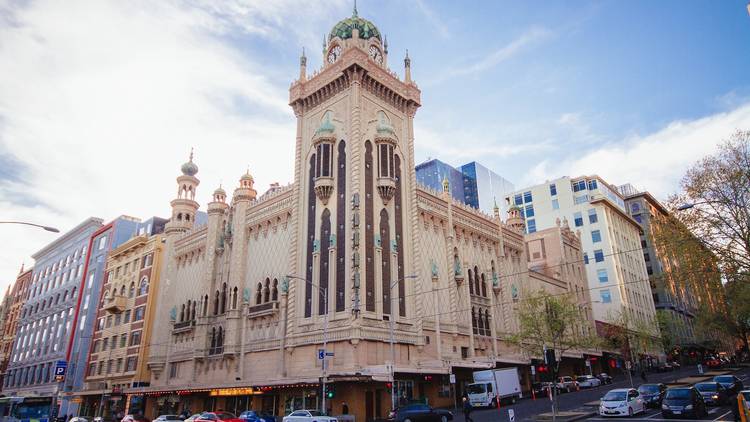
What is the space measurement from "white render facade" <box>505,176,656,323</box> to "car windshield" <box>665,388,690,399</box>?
56240 mm

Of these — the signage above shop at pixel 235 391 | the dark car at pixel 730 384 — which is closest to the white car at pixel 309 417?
the signage above shop at pixel 235 391

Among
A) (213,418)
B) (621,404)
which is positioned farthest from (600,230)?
(213,418)

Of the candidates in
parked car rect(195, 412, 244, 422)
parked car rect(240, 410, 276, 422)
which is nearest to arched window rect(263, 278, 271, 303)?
parked car rect(240, 410, 276, 422)

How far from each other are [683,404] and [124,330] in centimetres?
6329

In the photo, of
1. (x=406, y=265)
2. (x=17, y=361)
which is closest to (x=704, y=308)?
(x=406, y=265)

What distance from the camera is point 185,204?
69.5 m

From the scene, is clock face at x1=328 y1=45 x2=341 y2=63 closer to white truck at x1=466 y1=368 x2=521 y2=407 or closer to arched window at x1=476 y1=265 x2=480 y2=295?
arched window at x1=476 y1=265 x2=480 y2=295

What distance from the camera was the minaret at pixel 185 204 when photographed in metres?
67.9

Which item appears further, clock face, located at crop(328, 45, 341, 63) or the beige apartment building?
the beige apartment building

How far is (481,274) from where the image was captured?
56281mm

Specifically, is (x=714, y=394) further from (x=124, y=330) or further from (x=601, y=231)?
(x=124, y=330)

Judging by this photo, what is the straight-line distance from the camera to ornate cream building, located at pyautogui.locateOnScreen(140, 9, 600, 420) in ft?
135

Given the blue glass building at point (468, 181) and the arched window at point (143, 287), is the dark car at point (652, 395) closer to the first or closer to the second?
the arched window at point (143, 287)

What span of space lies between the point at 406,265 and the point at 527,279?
2383cm
